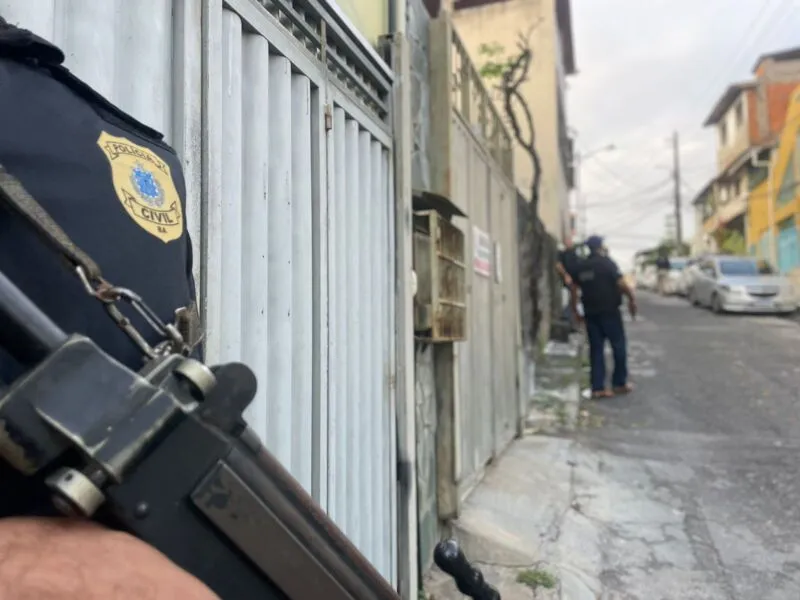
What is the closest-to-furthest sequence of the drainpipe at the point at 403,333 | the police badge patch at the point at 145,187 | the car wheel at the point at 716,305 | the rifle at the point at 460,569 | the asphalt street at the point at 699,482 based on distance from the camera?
the police badge patch at the point at 145,187
the rifle at the point at 460,569
the drainpipe at the point at 403,333
the asphalt street at the point at 699,482
the car wheel at the point at 716,305

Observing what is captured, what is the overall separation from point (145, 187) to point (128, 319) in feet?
0.69

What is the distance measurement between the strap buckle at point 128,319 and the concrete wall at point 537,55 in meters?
16.0

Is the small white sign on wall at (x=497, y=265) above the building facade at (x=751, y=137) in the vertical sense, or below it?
below

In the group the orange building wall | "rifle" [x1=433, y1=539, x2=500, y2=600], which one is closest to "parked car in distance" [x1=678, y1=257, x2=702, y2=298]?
the orange building wall

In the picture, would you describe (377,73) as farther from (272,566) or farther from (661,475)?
(661,475)

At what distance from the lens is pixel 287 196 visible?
2.01 metres

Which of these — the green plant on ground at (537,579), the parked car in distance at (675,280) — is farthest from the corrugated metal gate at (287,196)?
the parked car in distance at (675,280)

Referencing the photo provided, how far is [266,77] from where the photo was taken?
6.22 feet

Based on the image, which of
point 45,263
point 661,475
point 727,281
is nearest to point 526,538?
point 661,475

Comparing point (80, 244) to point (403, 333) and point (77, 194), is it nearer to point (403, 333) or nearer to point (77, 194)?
point (77, 194)

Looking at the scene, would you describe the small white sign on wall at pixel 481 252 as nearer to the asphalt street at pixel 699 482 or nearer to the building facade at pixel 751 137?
the asphalt street at pixel 699 482

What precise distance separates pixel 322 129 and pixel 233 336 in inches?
35.0

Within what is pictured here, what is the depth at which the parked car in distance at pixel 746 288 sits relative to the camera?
15.1 metres

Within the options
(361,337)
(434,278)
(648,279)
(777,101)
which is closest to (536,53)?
(777,101)
